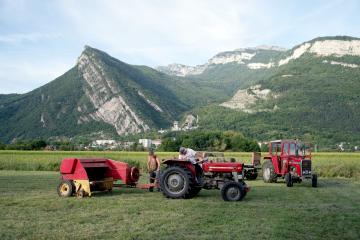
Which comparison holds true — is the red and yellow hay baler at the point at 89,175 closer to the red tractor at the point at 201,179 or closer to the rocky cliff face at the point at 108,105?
the red tractor at the point at 201,179

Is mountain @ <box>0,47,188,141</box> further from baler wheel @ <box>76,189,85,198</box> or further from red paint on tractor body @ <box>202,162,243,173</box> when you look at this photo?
red paint on tractor body @ <box>202,162,243,173</box>

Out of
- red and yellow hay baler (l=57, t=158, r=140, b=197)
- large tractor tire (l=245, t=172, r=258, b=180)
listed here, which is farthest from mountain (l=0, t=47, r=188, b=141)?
red and yellow hay baler (l=57, t=158, r=140, b=197)

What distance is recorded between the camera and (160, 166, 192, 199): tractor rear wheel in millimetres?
12133

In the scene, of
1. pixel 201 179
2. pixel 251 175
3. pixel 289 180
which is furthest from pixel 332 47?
pixel 201 179

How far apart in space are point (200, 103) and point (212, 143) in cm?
9808

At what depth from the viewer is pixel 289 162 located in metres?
18.5

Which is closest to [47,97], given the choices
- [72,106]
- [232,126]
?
[72,106]

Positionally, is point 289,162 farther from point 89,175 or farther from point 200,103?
point 200,103

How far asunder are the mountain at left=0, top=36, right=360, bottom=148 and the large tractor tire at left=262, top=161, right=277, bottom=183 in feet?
239

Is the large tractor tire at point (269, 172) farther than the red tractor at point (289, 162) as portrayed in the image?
Yes

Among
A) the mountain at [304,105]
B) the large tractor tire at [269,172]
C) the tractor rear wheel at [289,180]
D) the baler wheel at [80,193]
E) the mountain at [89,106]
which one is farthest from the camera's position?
the mountain at [89,106]

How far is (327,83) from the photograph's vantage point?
389 ft

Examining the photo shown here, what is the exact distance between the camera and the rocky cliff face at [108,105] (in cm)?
13862

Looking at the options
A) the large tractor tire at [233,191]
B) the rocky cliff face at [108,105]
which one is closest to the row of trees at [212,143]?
the large tractor tire at [233,191]
